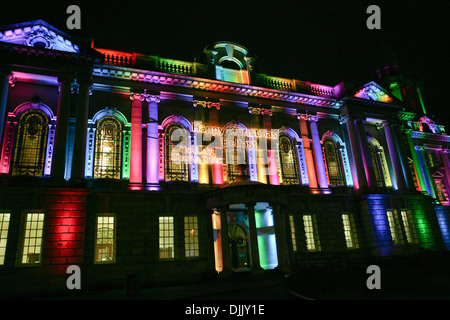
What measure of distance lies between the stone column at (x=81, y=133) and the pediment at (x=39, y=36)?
2741mm

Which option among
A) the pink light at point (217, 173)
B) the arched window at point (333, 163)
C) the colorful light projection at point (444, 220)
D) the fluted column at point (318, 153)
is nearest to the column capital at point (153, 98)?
the pink light at point (217, 173)

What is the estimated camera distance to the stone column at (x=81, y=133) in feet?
62.3

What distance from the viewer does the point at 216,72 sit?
26.2m

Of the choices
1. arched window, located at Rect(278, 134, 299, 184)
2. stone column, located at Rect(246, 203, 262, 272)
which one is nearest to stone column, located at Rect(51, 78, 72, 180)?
stone column, located at Rect(246, 203, 262, 272)

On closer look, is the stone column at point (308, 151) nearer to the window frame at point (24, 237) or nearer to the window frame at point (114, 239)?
the window frame at point (114, 239)

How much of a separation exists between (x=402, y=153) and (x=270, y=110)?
13250 mm

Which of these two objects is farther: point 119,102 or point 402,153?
point 402,153

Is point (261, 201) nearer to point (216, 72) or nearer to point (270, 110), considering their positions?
point (270, 110)

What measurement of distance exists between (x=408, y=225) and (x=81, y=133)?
2624 centimetres

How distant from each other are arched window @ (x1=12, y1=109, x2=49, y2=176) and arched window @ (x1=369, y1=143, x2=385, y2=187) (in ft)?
84.6

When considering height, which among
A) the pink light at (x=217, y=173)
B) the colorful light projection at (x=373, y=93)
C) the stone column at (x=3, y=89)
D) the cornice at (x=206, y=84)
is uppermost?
the colorful light projection at (x=373, y=93)

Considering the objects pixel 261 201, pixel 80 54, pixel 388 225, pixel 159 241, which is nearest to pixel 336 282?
pixel 261 201

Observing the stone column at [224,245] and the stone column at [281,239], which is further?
the stone column at [281,239]

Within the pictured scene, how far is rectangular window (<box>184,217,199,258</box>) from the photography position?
20.8 metres
